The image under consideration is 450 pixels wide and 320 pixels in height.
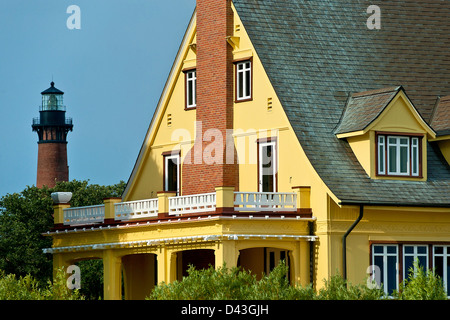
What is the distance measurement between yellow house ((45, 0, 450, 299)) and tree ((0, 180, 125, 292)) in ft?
59.2

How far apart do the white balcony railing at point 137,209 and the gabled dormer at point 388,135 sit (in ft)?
23.5

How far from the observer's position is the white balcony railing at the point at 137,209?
4694 centimetres

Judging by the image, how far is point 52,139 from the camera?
114 metres

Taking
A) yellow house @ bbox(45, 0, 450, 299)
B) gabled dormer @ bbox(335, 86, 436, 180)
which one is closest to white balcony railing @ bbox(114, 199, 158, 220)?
yellow house @ bbox(45, 0, 450, 299)

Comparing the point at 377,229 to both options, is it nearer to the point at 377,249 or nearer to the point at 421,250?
the point at 377,249

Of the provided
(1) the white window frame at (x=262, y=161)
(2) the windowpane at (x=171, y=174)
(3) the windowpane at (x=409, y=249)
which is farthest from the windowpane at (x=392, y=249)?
(2) the windowpane at (x=171, y=174)

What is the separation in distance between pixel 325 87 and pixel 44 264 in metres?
27.6

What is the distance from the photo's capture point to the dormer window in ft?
150

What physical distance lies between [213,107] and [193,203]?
5328mm

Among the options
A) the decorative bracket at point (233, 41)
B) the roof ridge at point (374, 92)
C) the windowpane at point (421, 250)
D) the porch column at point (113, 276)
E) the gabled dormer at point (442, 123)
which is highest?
the decorative bracket at point (233, 41)

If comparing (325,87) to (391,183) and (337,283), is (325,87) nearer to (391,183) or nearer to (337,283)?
(391,183)

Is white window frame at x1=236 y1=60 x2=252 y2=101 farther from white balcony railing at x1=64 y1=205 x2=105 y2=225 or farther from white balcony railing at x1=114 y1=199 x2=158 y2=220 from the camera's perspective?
white balcony railing at x1=64 y1=205 x2=105 y2=225

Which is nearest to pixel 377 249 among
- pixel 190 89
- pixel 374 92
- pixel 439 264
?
pixel 439 264

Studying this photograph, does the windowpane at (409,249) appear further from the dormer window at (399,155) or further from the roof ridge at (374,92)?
the roof ridge at (374,92)
